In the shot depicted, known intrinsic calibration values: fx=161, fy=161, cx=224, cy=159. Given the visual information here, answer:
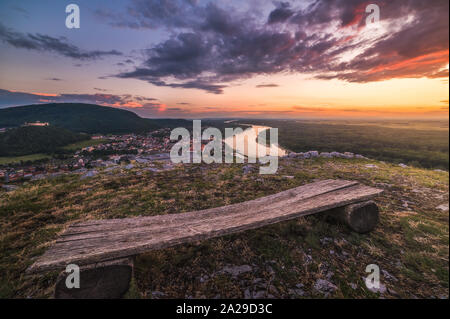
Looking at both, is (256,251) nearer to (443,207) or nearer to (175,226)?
(175,226)

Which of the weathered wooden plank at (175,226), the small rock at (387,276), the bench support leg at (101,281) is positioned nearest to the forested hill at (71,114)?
the weathered wooden plank at (175,226)

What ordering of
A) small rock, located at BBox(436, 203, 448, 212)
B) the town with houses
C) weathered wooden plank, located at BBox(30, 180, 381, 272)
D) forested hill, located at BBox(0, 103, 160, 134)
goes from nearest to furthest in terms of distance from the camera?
weathered wooden plank, located at BBox(30, 180, 381, 272), small rock, located at BBox(436, 203, 448, 212), the town with houses, forested hill, located at BBox(0, 103, 160, 134)

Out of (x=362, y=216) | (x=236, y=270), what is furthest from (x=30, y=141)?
(x=362, y=216)

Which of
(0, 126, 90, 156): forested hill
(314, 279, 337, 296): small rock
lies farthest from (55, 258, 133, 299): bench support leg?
(0, 126, 90, 156): forested hill

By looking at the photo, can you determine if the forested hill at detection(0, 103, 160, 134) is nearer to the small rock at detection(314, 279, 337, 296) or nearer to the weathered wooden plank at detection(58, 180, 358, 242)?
the weathered wooden plank at detection(58, 180, 358, 242)

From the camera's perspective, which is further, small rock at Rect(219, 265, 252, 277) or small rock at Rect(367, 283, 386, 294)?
small rock at Rect(219, 265, 252, 277)

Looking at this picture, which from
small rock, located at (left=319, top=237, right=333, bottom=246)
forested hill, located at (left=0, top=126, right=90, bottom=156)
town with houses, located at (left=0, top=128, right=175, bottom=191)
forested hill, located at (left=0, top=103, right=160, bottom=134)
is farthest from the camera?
forested hill, located at (left=0, top=103, right=160, bottom=134)

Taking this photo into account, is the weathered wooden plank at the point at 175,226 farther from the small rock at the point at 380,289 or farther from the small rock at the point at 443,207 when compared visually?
the small rock at the point at 443,207
